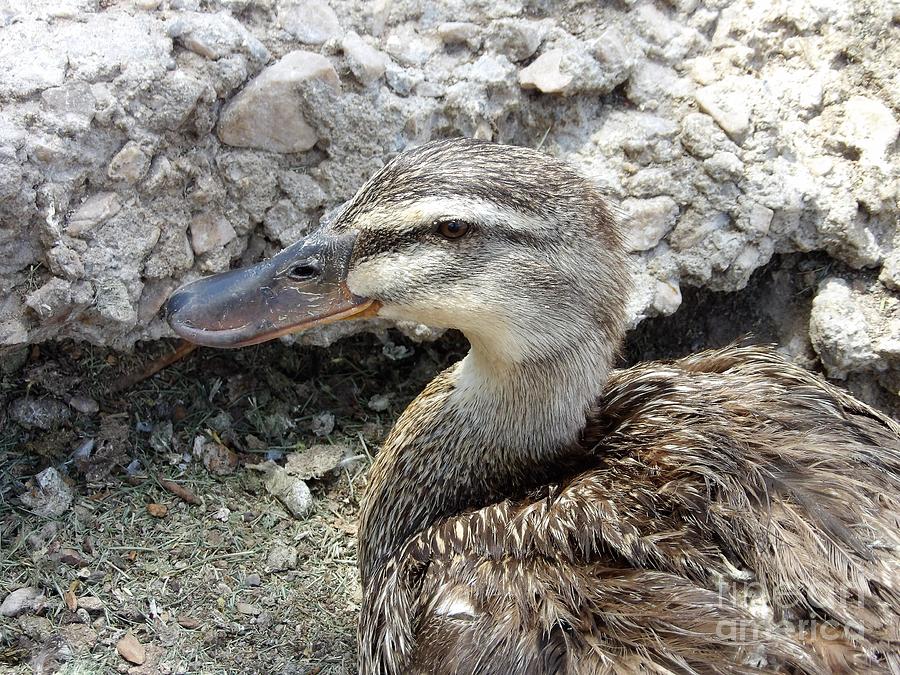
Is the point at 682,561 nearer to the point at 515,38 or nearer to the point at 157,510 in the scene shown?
the point at 157,510

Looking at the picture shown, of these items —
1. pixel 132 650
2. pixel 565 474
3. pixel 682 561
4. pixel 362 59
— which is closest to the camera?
pixel 682 561

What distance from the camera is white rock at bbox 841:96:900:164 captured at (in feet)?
9.09

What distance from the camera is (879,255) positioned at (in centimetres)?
282

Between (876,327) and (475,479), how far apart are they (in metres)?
1.51

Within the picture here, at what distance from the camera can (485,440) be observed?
218cm

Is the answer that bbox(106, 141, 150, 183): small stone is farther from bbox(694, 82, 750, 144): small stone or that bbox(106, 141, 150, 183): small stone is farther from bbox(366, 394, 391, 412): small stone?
bbox(694, 82, 750, 144): small stone

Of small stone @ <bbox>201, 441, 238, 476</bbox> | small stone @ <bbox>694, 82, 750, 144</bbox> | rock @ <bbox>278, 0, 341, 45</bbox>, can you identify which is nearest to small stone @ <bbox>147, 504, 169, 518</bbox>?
small stone @ <bbox>201, 441, 238, 476</bbox>

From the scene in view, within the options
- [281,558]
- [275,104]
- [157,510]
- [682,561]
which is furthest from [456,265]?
[157,510]

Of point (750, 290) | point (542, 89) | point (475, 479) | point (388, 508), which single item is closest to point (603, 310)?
point (475, 479)

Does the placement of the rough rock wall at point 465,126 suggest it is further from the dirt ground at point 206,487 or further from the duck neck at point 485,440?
the duck neck at point 485,440

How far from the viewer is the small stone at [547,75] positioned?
9.07 feet

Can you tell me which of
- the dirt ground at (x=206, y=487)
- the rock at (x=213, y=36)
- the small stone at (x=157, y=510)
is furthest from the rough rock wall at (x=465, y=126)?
the small stone at (x=157, y=510)

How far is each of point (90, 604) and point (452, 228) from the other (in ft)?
4.96

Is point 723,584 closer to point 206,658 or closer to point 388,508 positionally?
point 388,508
